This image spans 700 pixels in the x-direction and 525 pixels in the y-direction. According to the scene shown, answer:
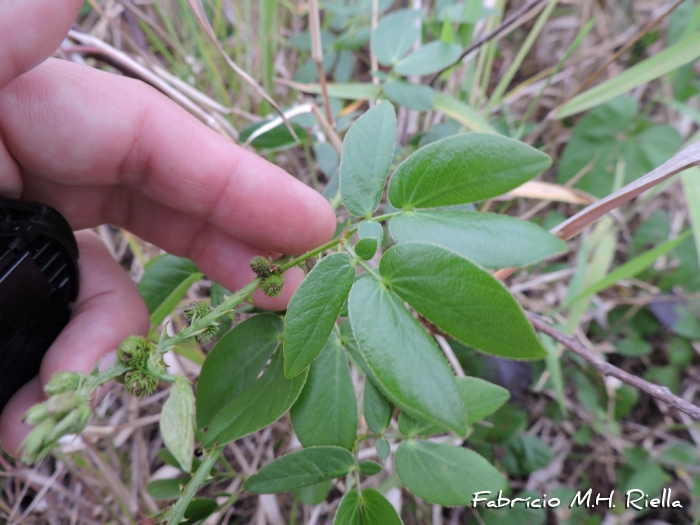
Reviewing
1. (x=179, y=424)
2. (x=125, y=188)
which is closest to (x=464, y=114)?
(x=125, y=188)

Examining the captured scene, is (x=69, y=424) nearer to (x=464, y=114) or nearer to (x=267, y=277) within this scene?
(x=267, y=277)

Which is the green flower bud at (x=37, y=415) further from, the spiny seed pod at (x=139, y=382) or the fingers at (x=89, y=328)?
the fingers at (x=89, y=328)

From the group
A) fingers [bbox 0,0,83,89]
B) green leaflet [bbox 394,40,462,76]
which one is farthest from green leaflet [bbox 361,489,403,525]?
green leaflet [bbox 394,40,462,76]

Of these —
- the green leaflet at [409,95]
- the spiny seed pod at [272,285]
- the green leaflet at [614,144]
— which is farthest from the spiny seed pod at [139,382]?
the green leaflet at [614,144]

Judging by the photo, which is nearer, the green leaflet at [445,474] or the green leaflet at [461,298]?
the green leaflet at [461,298]

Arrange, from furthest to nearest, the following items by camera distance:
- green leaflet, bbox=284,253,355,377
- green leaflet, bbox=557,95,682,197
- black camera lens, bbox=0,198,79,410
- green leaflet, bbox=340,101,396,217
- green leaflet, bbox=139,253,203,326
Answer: green leaflet, bbox=557,95,682,197
green leaflet, bbox=139,253,203,326
black camera lens, bbox=0,198,79,410
green leaflet, bbox=340,101,396,217
green leaflet, bbox=284,253,355,377

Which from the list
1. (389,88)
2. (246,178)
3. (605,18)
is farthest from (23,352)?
(605,18)

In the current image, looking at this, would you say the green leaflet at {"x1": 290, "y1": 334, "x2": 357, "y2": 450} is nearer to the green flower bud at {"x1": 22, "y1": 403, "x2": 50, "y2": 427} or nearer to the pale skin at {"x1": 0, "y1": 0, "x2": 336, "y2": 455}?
the pale skin at {"x1": 0, "y1": 0, "x2": 336, "y2": 455}

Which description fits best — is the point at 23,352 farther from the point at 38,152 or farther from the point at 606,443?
the point at 606,443
